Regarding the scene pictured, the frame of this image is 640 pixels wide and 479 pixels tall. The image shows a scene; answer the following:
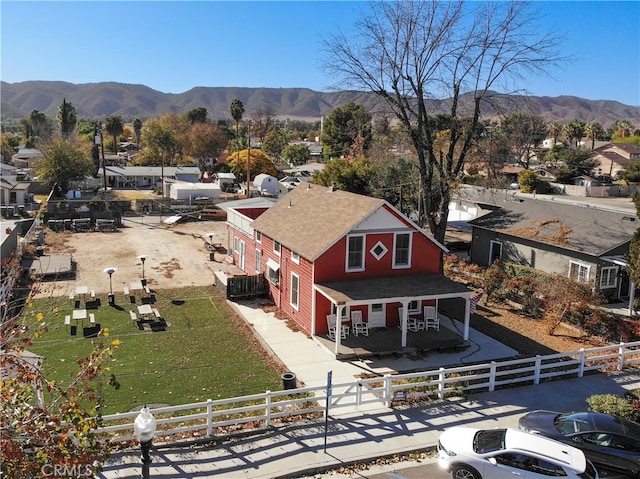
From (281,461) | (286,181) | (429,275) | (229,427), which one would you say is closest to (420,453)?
(281,461)

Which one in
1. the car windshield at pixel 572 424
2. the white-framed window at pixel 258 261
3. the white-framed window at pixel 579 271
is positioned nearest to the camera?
the car windshield at pixel 572 424

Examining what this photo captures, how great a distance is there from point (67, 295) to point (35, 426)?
20.8 metres

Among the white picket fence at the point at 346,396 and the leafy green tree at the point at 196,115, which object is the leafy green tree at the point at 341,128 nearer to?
the leafy green tree at the point at 196,115

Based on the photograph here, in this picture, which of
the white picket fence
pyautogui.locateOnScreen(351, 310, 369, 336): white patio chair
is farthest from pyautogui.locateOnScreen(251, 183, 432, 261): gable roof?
the white picket fence

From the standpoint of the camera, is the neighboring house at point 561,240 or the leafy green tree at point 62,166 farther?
the leafy green tree at point 62,166

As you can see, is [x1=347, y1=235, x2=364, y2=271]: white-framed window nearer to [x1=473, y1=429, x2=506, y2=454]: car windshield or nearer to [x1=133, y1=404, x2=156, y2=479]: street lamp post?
[x1=473, y1=429, x2=506, y2=454]: car windshield

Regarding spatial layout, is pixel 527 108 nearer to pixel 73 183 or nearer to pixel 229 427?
pixel 229 427

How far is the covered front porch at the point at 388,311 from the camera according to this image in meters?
20.6

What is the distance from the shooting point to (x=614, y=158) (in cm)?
9294

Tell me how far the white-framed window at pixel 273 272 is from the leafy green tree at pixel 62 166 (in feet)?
146

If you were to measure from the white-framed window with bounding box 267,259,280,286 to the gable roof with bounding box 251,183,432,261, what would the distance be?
4.60ft

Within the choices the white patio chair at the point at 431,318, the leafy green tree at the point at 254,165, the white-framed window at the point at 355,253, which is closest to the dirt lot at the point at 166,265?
the white patio chair at the point at 431,318

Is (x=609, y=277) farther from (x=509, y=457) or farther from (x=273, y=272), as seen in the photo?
(x=509, y=457)

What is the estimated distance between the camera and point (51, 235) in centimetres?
4253
